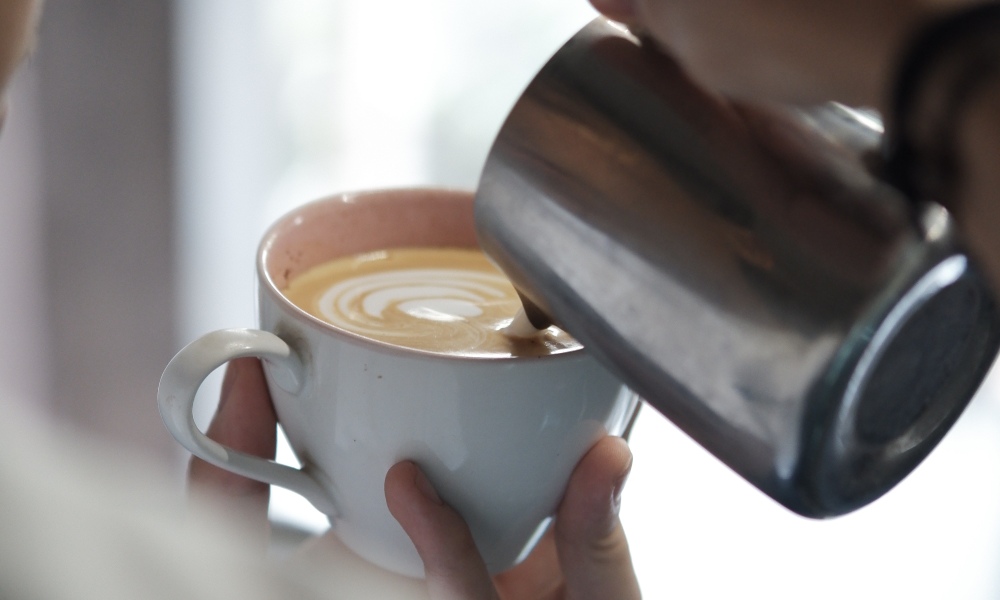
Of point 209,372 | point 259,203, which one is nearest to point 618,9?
point 209,372

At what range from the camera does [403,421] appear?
1.53 feet

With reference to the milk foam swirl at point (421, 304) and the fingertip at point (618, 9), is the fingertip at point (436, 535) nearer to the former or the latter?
the milk foam swirl at point (421, 304)

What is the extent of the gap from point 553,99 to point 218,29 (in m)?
0.95

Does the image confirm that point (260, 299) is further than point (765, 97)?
Yes

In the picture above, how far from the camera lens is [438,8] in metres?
1.23

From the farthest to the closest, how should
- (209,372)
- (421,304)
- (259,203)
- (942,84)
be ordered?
(259,203), (421,304), (209,372), (942,84)

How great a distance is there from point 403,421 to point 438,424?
2 centimetres

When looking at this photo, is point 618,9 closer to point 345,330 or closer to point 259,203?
point 345,330

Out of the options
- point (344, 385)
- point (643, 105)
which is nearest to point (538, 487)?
point (344, 385)

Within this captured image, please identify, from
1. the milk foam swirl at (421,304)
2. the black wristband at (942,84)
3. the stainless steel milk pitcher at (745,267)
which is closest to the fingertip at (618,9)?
the stainless steel milk pitcher at (745,267)

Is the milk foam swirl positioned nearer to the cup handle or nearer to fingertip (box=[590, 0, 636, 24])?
the cup handle

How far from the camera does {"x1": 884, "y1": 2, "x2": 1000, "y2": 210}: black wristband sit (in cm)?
30

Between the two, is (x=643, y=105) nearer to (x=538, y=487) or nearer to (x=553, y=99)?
(x=553, y=99)

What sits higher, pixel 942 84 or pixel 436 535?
pixel 942 84
